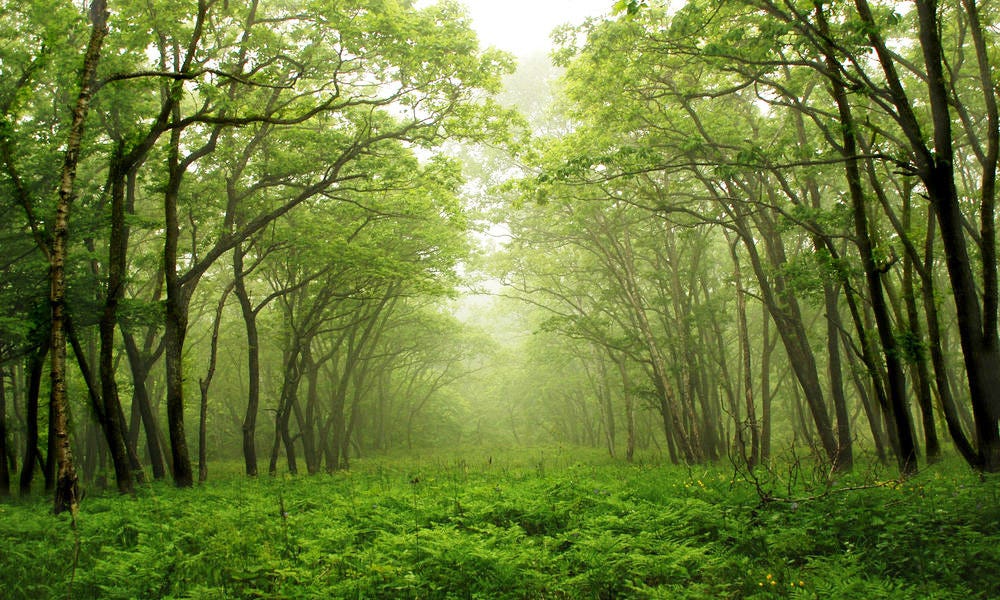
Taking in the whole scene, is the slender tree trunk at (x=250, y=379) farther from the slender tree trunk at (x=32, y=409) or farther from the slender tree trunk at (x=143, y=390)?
the slender tree trunk at (x=32, y=409)

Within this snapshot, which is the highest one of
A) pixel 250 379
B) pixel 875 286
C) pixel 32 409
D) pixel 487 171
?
pixel 487 171

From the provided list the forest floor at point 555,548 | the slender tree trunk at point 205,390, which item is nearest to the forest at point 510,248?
the forest floor at point 555,548

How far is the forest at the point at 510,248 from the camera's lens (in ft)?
17.3

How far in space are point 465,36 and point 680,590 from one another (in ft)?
36.8

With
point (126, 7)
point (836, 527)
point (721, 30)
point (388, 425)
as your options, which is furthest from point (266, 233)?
point (388, 425)

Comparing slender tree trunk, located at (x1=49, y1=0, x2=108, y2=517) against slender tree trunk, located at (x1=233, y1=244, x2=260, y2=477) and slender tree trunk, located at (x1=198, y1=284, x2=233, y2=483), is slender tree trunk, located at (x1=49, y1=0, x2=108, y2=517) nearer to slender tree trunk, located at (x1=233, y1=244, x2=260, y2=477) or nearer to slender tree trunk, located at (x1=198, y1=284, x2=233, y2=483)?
slender tree trunk, located at (x1=198, y1=284, x2=233, y2=483)

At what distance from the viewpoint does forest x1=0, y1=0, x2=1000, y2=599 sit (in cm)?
526

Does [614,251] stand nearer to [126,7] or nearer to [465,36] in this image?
[465,36]

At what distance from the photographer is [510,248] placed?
68.2 feet

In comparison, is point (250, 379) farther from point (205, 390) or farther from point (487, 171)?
point (487, 171)

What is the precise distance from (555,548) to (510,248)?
15.5 meters

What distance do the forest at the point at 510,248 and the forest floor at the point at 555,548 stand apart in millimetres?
43

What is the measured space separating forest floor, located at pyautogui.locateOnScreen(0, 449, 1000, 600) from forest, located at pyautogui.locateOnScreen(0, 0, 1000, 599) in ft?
0.14

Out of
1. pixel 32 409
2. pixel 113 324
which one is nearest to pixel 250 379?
pixel 32 409
